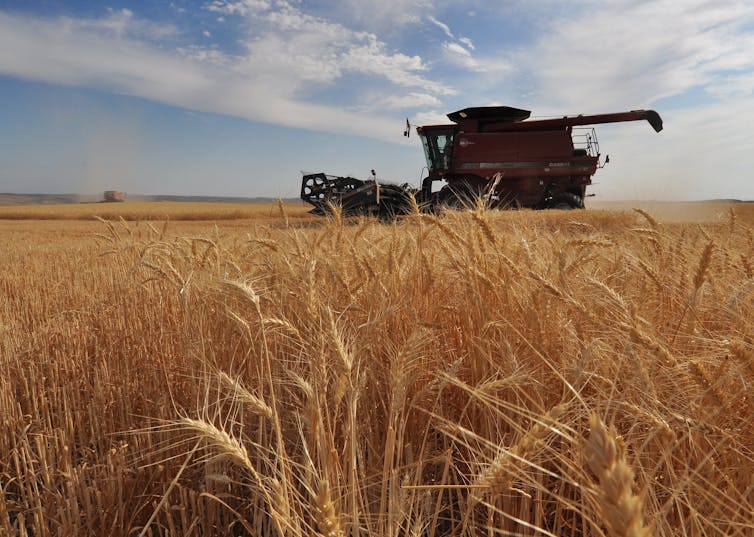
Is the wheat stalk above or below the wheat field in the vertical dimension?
above

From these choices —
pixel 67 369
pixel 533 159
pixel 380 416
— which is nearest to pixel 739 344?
pixel 380 416

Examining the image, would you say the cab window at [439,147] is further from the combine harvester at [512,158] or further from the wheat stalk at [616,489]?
the wheat stalk at [616,489]

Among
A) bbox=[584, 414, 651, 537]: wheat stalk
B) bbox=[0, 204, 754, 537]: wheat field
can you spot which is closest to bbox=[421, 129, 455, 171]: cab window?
bbox=[0, 204, 754, 537]: wheat field

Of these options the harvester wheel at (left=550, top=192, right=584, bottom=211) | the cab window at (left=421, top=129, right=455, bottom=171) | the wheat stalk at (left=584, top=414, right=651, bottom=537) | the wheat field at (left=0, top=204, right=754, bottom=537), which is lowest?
the wheat field at (left=0, top=204, right=754, bottom=537)

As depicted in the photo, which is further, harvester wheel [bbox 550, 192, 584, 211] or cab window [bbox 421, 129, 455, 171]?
cab window [bbox 421, 129, 455, 171]

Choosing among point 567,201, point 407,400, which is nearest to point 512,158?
point 567,201

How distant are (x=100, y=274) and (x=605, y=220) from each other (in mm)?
8992

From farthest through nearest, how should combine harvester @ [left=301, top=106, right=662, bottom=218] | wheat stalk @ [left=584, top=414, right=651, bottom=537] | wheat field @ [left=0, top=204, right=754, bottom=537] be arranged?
combine harvester @ [left=301, top=106, right=662, bottom=218]
wheat field @ [left=0, top=204, right=754, bottom=537]
wheat stalk @ [left=584, top=414, right=651, bottom=537]

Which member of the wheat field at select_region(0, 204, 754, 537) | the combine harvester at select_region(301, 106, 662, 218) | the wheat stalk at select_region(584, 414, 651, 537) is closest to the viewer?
the wheat stalk at select_region(584, 414, 651, 537)

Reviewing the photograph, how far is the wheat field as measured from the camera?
0.83m

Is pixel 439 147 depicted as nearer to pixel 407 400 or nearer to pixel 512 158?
pixel 512 158

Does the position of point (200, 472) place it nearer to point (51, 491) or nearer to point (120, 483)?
point (120, 483)

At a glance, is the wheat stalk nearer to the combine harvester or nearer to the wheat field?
the wheat field

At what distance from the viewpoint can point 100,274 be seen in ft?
15.6
